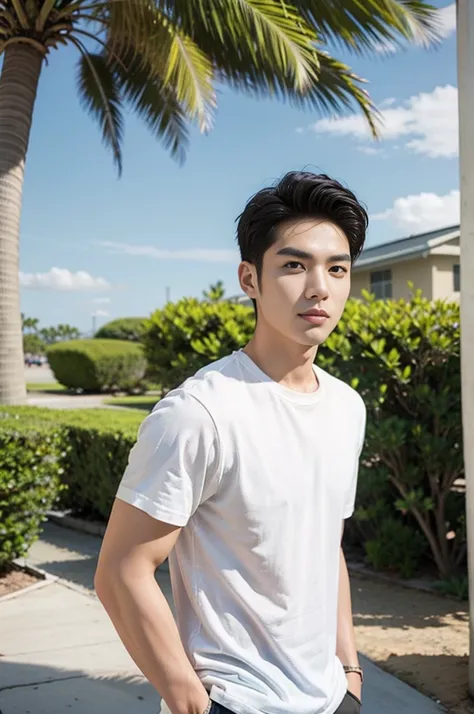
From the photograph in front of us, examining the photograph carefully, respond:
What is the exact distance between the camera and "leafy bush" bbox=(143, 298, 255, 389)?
255 inches

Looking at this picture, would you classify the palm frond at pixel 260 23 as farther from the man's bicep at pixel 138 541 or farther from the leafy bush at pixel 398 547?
the man's bicep at pixel 138 541

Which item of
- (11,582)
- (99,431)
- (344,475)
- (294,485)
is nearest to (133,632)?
(294,485)

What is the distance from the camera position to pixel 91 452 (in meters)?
7.21

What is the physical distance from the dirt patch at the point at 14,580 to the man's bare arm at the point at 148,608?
13.7 ft

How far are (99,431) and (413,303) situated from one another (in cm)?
312

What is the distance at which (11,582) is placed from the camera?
5.47m

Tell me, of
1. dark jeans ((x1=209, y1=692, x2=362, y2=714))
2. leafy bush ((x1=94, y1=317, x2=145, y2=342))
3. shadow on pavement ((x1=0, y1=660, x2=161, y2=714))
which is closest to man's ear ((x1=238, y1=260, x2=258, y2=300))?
dark jeans ((x1=209, y1=692, x2=362, y2=714))

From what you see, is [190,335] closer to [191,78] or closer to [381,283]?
[191,78]

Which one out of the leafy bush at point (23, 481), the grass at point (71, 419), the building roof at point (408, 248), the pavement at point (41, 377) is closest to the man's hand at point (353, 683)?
the leafy bush at point (23, 481)

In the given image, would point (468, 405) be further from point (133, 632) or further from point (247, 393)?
point (133, 632)

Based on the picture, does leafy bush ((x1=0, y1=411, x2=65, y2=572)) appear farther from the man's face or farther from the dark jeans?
the man's face

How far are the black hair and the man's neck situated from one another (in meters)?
0.15

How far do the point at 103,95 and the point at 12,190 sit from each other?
4547 mm

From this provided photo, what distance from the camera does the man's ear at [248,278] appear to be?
68.7 inches
